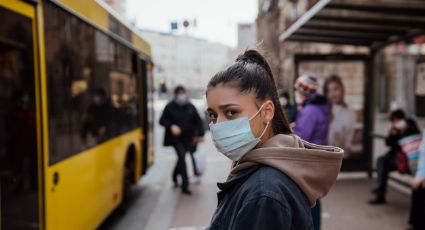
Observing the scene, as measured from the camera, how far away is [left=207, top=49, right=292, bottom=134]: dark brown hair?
5.33 feet

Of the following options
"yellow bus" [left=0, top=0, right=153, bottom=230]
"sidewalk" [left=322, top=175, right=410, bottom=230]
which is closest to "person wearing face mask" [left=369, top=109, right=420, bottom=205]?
"sidewalk" [left=322, top=175, right=410, bottom=230]

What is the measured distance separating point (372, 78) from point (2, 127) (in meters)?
6.91

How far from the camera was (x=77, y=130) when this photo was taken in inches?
180

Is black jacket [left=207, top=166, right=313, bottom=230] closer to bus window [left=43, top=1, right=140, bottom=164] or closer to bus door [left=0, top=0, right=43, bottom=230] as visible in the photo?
bus door [left=0, top=0, right=43, bottom=230]

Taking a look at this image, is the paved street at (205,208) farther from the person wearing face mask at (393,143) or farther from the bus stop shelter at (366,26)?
the bus stop shelter at (366,26)

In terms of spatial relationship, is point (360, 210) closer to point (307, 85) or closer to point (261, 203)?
point (307, 85)

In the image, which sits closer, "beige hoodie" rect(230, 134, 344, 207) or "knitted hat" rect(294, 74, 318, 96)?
"beige hoodie" rect(230, 134, 344, 207)

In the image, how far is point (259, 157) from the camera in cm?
155

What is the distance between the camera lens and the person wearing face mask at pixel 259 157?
4.61 feet

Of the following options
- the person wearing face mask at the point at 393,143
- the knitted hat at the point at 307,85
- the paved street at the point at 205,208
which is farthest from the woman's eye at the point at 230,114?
the person wearing face mask at the point at 393,143

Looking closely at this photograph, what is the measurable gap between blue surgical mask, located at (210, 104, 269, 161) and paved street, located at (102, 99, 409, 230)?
4.42 meters

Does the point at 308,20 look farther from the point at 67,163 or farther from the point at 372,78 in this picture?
the point at 67,163

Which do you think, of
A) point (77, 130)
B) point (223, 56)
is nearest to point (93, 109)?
point (77, 130)

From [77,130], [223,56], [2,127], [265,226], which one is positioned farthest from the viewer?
[223,56]
